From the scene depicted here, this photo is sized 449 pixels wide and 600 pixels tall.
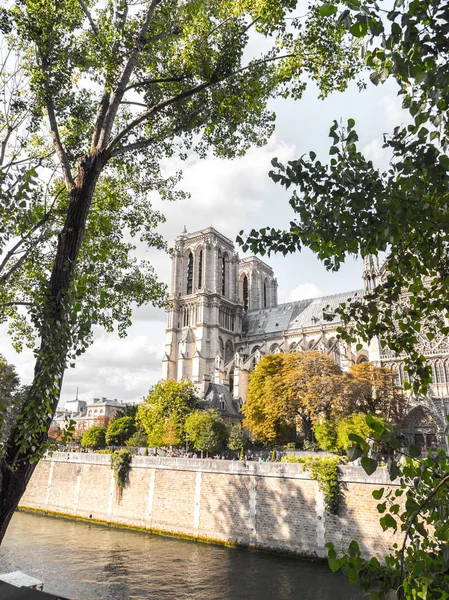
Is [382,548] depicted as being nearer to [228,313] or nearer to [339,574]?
[339,574]

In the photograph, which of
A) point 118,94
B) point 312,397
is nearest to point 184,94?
point 118,94

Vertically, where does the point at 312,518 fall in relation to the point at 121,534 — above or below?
above

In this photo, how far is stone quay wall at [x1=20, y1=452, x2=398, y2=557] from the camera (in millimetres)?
19688

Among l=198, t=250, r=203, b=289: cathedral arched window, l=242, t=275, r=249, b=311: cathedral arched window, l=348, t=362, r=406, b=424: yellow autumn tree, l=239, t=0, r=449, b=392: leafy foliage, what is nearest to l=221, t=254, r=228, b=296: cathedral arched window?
l=198, t=250, r=203, b=289: cathedral arched window

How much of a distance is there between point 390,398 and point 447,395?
4.37m

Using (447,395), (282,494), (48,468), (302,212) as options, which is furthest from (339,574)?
(48,468)

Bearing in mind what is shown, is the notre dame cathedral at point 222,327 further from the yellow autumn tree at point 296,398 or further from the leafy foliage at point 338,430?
the leafy foliage at point 338,430

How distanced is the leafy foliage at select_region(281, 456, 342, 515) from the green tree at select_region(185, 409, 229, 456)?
46.9 ft

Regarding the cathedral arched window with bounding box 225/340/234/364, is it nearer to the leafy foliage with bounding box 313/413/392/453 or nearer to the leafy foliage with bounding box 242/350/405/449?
the leafy foliage with bounding box 242/350/405/449

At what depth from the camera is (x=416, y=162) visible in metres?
3.18

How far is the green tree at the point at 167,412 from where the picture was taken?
36906mm

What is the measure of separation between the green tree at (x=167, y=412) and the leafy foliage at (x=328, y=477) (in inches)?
679

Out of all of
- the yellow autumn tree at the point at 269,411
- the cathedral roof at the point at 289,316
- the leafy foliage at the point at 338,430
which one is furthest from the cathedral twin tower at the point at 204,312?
the leafy foliage at the point at 338,430

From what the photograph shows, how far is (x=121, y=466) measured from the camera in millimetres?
29219
